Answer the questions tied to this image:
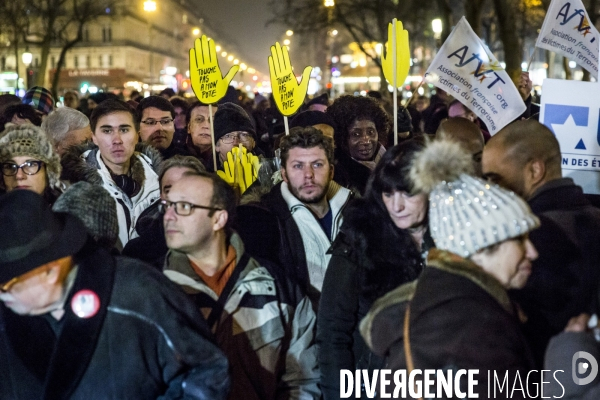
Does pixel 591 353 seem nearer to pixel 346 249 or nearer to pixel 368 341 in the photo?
pixel 368 341

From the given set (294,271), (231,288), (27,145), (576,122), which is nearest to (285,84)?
(576,122)

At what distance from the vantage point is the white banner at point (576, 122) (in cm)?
555

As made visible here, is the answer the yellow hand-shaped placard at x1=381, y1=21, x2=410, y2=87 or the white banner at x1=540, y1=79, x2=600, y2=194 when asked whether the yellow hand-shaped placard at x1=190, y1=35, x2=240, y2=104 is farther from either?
the white banner at x1=540, y1=79, x2=600, y2=194

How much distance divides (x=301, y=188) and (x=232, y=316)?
1.41m

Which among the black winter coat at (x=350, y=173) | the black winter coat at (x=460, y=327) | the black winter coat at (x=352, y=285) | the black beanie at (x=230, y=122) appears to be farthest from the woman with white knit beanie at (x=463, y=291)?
the black beanie at (x=230, y=122)

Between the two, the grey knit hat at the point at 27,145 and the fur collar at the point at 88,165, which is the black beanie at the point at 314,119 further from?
the grey knit hat at the point at 27,145

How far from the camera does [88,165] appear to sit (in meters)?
5.86

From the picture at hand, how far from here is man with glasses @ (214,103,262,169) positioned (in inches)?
278

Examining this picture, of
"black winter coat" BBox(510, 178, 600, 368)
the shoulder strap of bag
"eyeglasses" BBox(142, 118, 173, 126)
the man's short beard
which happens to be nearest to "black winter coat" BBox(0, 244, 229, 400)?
the shoulder strap of bag

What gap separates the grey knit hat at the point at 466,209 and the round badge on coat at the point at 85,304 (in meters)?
1.24

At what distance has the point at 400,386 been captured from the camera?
105 inches

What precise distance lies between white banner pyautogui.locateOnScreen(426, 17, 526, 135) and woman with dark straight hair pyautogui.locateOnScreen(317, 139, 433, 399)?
330cm

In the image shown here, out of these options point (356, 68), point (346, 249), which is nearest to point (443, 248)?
point (346, 249)

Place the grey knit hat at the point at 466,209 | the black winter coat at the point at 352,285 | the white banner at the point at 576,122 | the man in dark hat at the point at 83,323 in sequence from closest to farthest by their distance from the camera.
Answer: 1. the grey knit hat at the point at 466,209
2. the man in dark hat at the point at 83,323
3. the black winter coat at the point at 352,285
4. the white banner at the point at 576,122
